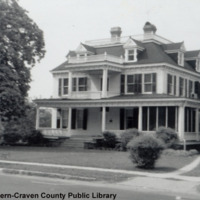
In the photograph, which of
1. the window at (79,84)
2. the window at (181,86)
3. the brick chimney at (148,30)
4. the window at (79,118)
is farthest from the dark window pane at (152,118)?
the brick chimney at (148,30)

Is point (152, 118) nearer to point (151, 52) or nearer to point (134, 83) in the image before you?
point (134, 83)

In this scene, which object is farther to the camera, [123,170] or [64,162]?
[64,162]

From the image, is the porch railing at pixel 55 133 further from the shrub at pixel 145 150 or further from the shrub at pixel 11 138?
the shrub at pixel 145 150

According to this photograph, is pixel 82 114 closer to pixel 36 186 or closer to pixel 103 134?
pixel 103 134

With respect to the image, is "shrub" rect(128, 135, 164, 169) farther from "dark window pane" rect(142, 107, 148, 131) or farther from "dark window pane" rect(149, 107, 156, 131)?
"dark window pane" rect(142, 107, 148, 131)

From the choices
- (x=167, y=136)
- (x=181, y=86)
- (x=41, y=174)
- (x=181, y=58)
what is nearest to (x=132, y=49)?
(x=181, y=58)

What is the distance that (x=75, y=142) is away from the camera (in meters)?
36.4

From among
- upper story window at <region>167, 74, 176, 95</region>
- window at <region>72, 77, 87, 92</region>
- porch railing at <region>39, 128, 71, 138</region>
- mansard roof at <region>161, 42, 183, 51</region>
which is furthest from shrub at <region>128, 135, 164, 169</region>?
mansard roof at <region>161, 42, 183, 51</region>

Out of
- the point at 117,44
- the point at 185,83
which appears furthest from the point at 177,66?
the point at 117,44

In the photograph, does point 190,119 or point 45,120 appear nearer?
point 190,119

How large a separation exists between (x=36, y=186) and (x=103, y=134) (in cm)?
2084

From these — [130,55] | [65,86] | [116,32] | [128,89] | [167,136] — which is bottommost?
[167,136]

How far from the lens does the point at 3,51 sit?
33875mm

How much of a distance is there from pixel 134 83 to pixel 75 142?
24.2ft
